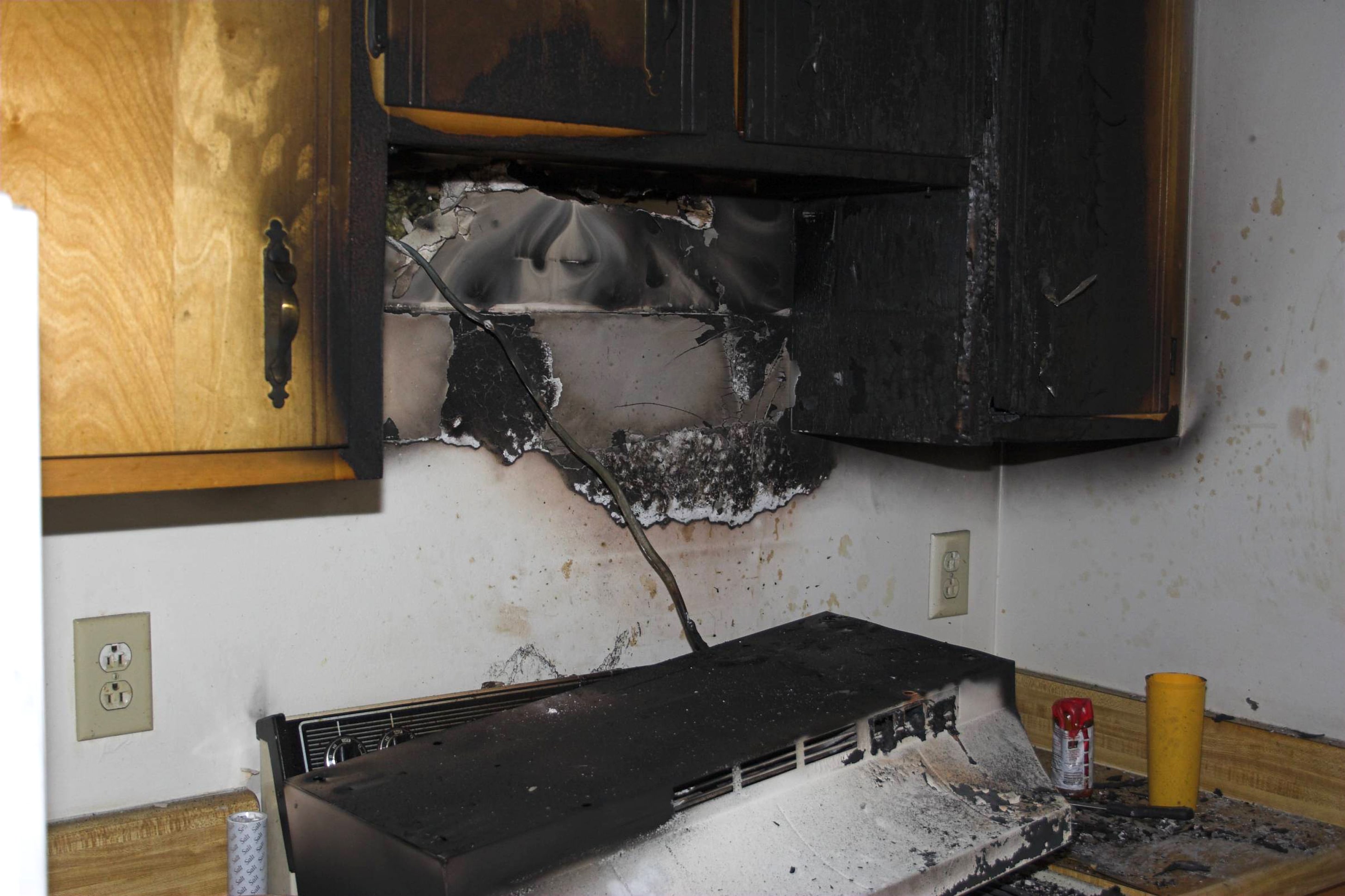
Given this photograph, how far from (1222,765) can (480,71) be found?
129 centimetres

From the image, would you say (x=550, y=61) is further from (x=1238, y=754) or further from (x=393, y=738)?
(x=1238, y=754)

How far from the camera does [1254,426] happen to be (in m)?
1.56

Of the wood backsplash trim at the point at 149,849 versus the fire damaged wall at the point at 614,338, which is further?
the fire damaged wall at the point at 614,338

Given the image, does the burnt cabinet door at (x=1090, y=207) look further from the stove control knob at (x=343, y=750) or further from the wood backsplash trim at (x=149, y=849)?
the wood backsplash trim at (x=149, y=849)

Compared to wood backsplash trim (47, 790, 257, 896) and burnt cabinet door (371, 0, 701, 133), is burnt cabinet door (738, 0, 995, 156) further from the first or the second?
wood backsplash trim (47, 790, 257, 896)

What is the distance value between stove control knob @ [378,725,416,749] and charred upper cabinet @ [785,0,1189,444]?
690mm

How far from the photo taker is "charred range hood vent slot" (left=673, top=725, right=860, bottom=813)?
102 centimetres

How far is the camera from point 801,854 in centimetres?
104

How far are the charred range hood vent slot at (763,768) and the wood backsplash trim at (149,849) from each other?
0.52 meters

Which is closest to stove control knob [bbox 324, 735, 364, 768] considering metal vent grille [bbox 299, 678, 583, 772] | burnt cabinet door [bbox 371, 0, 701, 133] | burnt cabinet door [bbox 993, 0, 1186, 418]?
metal vent grille [bbox 299, 678, 583, 772]

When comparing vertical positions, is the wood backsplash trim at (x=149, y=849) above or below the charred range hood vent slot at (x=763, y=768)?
below

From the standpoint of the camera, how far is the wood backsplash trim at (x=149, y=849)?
1.15m

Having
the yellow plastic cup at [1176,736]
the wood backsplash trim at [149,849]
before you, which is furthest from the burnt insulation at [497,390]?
the yellow plastic cup at [1176,736]

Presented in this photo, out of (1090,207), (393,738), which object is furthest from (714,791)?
(1090,207)
